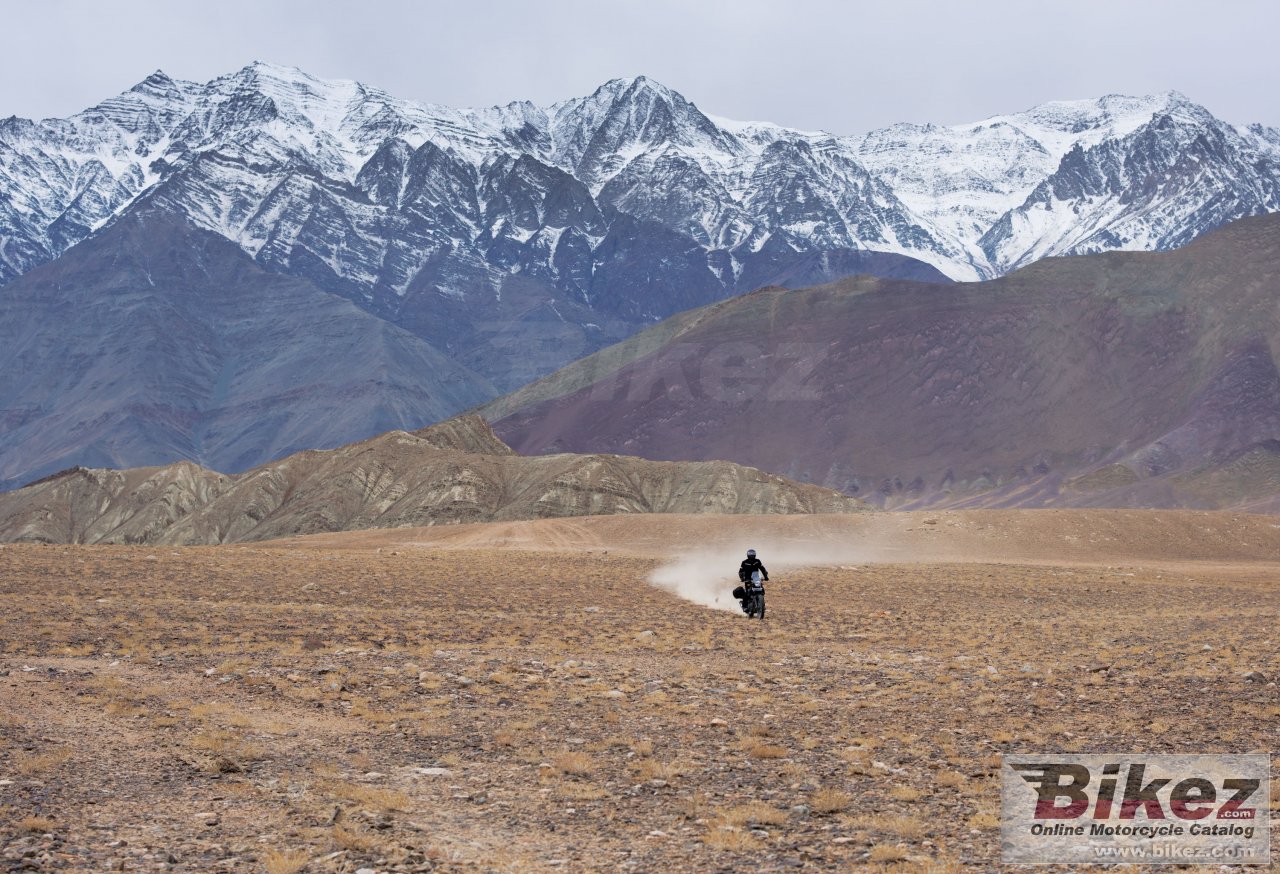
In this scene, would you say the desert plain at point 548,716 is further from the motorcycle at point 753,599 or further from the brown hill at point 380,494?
the brown hill at point 380,494

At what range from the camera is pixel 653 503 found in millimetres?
149000

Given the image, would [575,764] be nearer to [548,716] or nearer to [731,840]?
[548,716]

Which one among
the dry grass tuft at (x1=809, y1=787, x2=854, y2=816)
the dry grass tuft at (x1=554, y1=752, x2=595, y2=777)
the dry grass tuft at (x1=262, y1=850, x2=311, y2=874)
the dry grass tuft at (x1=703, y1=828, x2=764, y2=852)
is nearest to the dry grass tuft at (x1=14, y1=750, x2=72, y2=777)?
the dry grass tuft at (x1=262, y1=850, x2=311, y2=874)

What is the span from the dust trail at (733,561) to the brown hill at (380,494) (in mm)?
59781

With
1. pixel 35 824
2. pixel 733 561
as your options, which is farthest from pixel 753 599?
pixel 733 561

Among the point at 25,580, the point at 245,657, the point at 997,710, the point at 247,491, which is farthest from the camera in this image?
the point at 247,491

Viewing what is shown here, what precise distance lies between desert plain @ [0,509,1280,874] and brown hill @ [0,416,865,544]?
94669mm

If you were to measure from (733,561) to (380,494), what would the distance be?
85.7 metres

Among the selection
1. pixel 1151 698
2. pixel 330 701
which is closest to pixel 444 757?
pixel 330 701

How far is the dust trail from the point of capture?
1711 inches

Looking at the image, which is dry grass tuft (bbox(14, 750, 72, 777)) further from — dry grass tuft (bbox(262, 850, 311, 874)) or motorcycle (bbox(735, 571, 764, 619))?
motorcycle (bbox(735, 571, 764, 619))

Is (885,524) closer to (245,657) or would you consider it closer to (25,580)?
(25,580)

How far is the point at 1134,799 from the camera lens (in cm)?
1436

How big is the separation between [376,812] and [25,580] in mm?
26542
